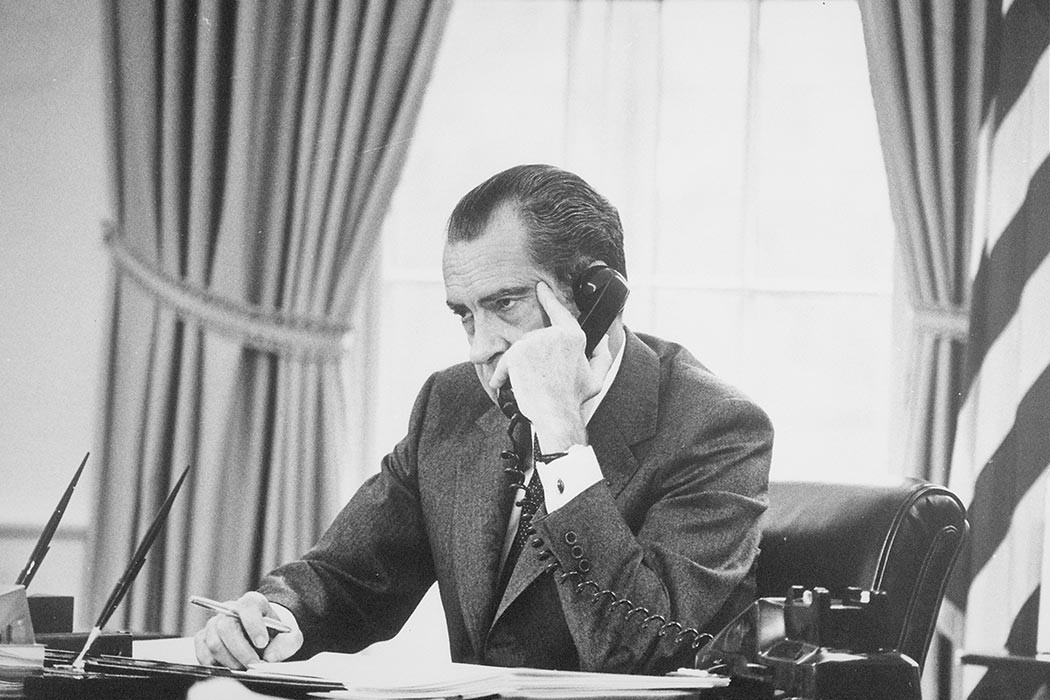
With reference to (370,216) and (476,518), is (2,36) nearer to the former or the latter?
(370,216)

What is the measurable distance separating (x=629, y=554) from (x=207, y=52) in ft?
7.06

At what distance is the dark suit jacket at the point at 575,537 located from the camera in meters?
1.64

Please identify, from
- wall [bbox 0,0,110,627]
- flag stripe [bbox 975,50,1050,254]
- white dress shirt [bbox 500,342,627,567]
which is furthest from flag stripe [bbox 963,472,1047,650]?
wall [bbox 0,0,110,627]

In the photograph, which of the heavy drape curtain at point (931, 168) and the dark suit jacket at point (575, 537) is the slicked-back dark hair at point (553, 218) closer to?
the dark suit jacket at point (575, 537)

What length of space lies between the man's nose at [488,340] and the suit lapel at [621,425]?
19 cm

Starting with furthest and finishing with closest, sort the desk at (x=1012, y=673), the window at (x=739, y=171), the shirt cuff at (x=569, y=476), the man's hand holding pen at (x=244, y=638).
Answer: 1. the window at (x=739, y=171)
2. the desk at (x=1012, y=673)
3. the shirt cuff at (x=569, y=476)
4. the man's hand holding pen at (x=244, y=638)

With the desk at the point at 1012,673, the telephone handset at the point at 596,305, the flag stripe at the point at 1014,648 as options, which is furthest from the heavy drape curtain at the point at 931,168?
the telephone handset at the point at 596,305

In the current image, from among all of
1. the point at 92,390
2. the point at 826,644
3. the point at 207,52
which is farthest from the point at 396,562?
the point at 207,52

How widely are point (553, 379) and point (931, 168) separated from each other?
1631 millimetres

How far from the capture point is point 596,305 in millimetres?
1882

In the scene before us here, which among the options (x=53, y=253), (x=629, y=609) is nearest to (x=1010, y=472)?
(x=629, y=609)

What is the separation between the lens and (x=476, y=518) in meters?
1.95

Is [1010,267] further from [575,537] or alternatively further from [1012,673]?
[575,537]

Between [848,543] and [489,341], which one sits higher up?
[489,341]
